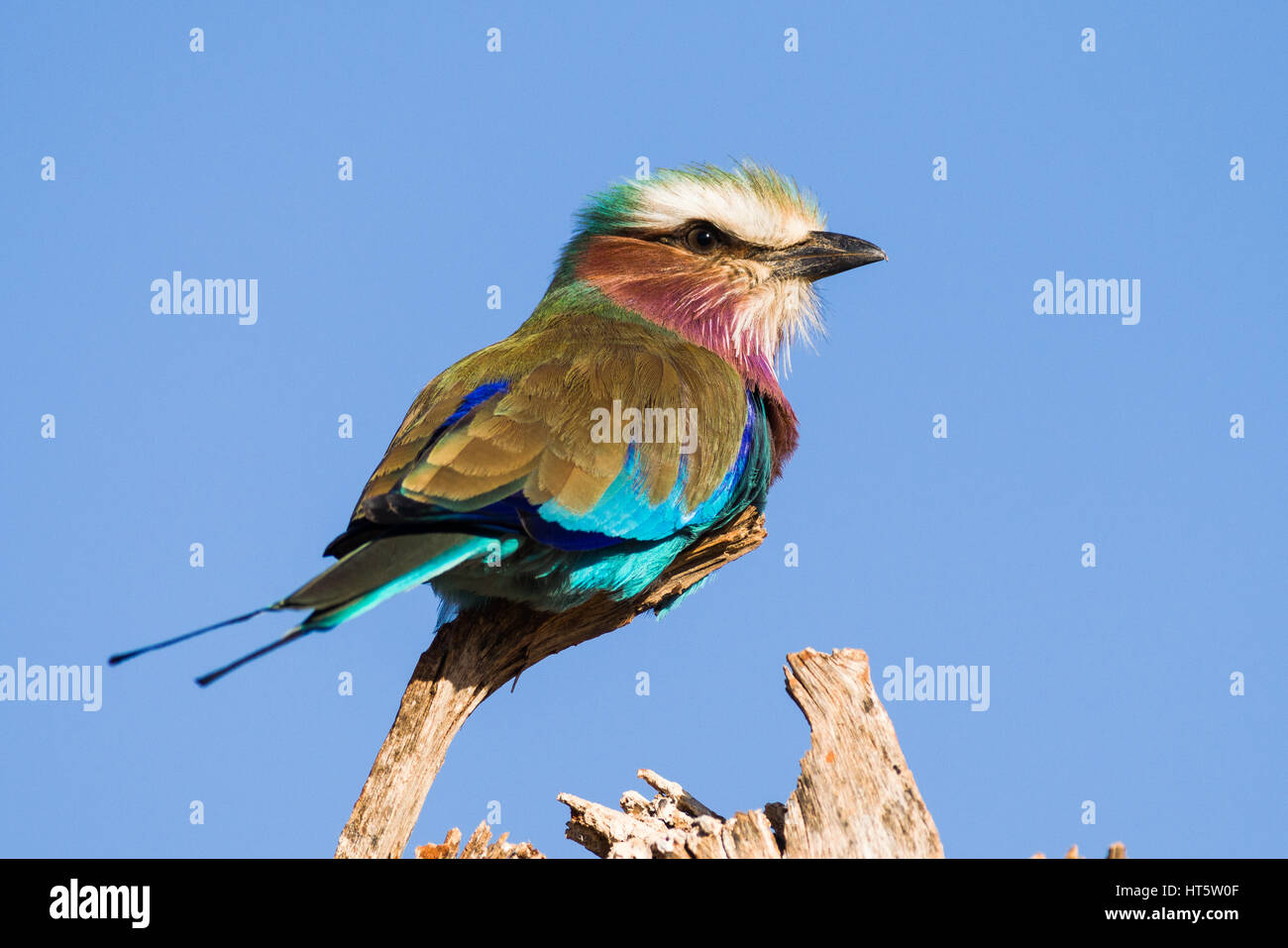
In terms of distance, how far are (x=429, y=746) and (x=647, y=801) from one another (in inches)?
35.4

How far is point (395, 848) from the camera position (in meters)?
4.70

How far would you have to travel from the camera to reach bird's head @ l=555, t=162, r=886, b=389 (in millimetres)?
6152

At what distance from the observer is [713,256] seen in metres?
6.26

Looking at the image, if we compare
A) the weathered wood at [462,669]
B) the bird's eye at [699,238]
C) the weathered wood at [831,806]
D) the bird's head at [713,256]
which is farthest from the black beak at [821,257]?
the weathered wood at [831,806]

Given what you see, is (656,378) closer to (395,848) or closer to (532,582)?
(532,582)

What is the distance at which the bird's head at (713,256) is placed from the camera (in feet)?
20.2

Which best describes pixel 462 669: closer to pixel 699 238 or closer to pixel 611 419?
pixel 611 419

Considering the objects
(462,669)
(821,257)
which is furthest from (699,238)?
(462,669)

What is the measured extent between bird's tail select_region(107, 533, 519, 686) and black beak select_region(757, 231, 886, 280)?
253 centimetres

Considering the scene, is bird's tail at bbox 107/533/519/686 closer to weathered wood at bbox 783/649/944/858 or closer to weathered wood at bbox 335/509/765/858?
weathered wood at bbox 335/509/765/858

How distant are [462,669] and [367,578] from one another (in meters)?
1.04
